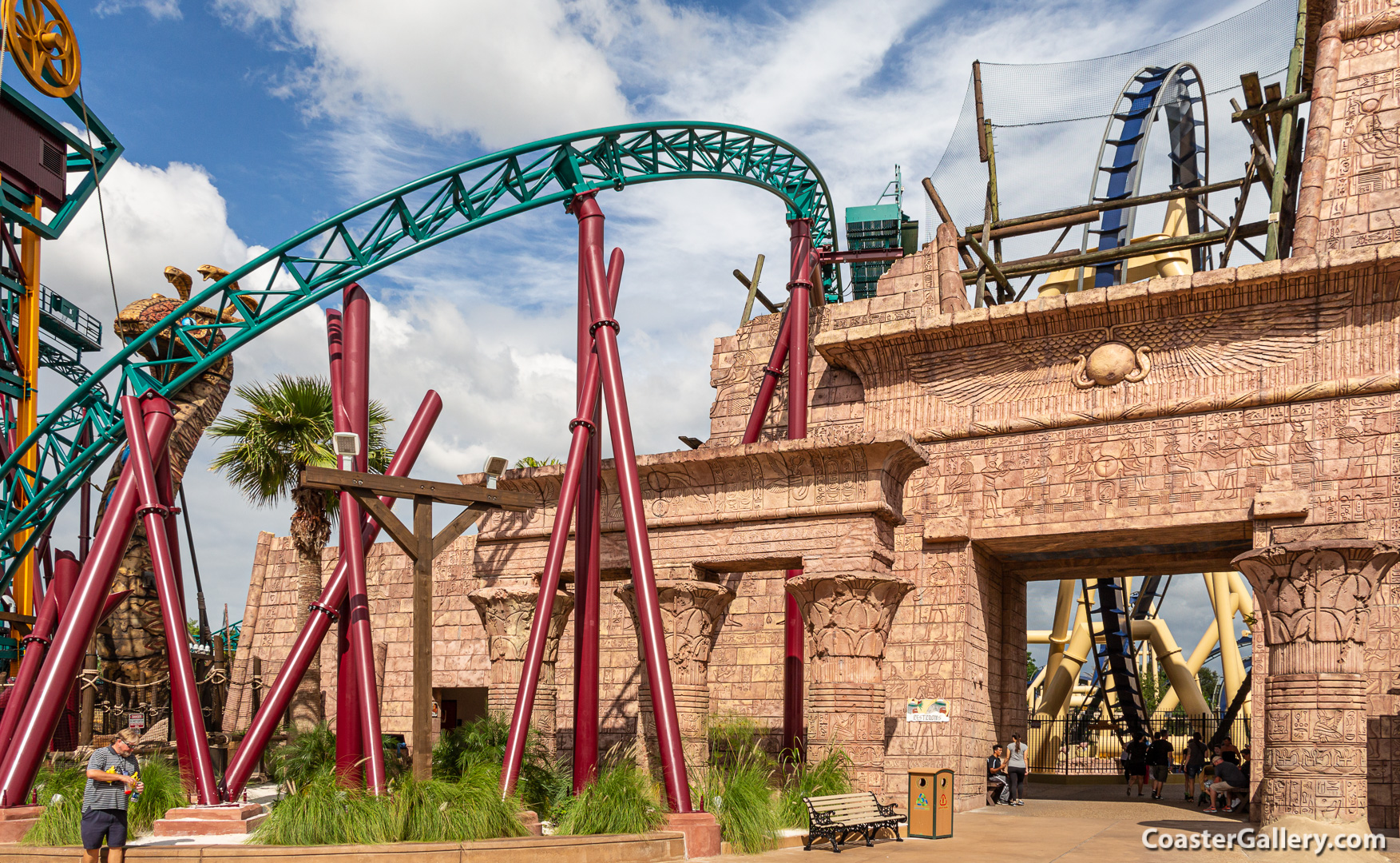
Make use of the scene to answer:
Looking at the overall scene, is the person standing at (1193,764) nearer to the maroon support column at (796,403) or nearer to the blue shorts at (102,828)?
the maroon support column at (796,403)

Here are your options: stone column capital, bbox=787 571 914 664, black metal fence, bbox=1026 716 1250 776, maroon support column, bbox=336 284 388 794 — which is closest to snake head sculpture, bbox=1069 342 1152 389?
stone column capital, bbox=787 571 914 664

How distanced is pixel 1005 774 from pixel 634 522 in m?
9.07

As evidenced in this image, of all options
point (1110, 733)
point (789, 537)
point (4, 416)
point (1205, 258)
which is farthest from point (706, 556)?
point (1110, 733)

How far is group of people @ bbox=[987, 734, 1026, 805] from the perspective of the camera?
60.3ft

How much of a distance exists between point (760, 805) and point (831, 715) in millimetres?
2121

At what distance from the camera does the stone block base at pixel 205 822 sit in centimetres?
1131

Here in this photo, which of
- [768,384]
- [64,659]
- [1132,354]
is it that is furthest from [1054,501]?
[64,659]

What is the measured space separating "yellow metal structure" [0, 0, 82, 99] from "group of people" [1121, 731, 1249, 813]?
23672 mm

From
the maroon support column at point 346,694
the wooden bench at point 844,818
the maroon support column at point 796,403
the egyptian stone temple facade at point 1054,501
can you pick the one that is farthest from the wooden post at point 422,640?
the maroon support column at point 796,403

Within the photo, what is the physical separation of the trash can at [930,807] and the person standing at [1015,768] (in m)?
5.50

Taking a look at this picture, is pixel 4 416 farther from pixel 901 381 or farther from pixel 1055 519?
pixel 1055 519

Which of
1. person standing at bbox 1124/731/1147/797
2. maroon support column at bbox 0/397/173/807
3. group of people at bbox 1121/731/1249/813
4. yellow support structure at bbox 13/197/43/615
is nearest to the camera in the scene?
maroon support column at bbox 0/397/173/807

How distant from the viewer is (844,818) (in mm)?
12523

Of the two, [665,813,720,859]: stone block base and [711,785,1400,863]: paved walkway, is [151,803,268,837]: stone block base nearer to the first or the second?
[665,813,720,859]: stone block base
